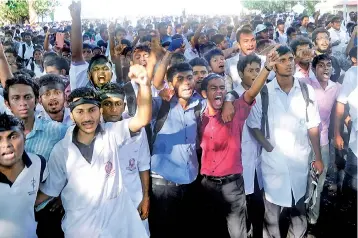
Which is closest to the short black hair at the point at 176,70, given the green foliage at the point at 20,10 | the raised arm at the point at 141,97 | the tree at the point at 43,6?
→ the raised arm at the point at 141,97

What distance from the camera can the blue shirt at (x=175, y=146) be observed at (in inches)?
126

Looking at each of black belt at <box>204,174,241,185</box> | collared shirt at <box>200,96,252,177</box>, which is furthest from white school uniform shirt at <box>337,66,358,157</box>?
black belt at <box>204,174,241,185</box>

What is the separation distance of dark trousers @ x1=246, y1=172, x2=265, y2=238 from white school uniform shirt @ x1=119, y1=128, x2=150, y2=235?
121cm

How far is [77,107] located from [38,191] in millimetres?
550

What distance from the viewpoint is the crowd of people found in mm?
2502

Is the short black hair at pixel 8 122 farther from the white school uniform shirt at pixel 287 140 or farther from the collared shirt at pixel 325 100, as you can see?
the collared shirt at pixel 325 100

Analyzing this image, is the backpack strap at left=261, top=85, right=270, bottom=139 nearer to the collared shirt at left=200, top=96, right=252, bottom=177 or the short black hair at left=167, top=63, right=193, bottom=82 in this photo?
the collared shirt at left=200, top=96, right=252, bottom=177

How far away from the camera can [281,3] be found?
95.3 feet

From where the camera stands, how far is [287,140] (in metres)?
3.22

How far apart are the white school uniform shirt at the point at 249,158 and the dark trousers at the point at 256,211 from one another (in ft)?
0.62

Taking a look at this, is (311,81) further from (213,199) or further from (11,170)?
(11,170)

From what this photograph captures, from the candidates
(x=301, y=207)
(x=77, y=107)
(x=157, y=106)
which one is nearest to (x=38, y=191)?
(x=77, y=107)

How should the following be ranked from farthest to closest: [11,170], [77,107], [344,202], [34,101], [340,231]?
[344,202] < [340,231] < [34,101] < [77,107] < [11,170]

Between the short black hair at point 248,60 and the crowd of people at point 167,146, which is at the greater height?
the short black hair at point 248,60
